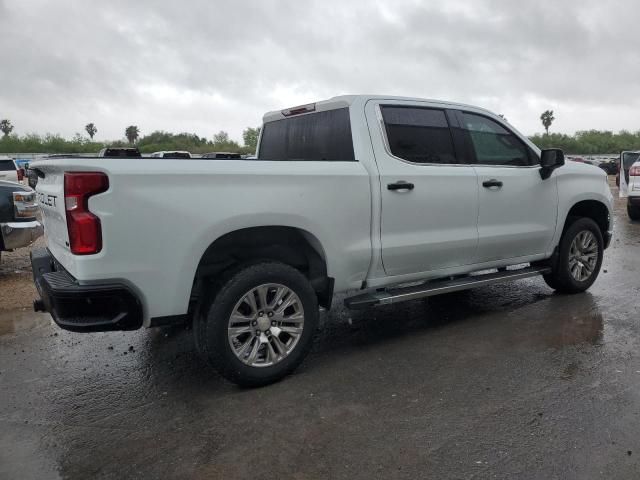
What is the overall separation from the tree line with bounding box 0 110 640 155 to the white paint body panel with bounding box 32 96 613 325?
4411 cm

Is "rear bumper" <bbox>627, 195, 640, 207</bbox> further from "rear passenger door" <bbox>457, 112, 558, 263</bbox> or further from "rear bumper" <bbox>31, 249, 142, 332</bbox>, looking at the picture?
"rear bumper" <bbox>31, 249, 142, 332</bbox>

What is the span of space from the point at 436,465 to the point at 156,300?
1.82 metres

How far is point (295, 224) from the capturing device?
3.73m

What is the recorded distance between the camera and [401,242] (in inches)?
169

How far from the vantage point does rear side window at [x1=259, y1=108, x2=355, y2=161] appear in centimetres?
437

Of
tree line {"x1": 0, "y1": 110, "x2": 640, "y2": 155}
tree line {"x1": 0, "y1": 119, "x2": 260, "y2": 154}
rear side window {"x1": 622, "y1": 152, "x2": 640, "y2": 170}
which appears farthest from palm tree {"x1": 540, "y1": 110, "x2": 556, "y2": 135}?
rear side window {"x1": 622, "y1": 152, "x2": 640, "y2": 170}

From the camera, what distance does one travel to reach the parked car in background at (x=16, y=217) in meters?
6.46

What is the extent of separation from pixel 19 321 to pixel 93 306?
2.73m

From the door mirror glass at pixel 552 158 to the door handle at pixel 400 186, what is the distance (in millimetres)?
1747

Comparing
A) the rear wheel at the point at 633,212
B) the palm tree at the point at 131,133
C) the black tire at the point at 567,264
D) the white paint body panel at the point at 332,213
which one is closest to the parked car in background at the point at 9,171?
the white paint body panel at the point at 332,213

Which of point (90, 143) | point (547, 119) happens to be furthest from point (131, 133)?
point (547, 119)

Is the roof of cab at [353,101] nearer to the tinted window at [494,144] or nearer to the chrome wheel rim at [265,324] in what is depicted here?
the tinted window at [494,144]

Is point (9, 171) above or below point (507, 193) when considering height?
above

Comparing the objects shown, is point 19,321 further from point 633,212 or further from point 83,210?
point 633,212
